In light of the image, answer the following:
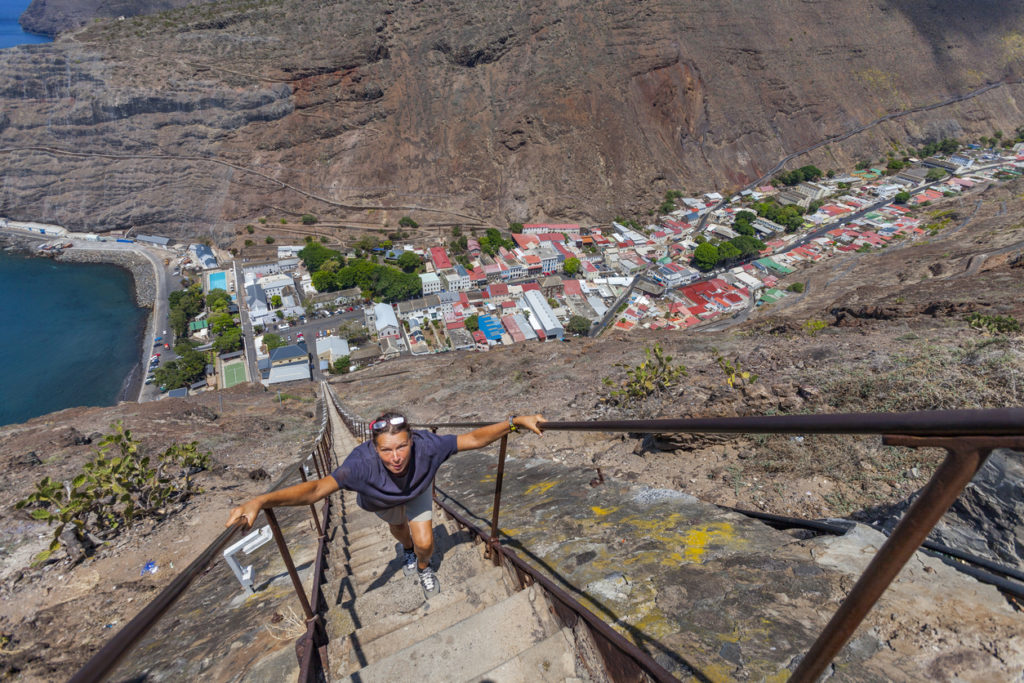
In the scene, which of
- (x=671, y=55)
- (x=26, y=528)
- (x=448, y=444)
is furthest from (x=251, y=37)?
(x=448, y=444)

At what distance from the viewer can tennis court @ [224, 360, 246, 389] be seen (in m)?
30.6

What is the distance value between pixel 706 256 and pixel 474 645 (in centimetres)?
4076

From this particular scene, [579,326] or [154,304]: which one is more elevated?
[154,304]

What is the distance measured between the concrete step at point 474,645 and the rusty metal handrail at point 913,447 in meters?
1.89

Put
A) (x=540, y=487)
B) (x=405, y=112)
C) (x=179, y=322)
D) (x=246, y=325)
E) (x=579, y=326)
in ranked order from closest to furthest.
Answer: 1. (x=540, y=487)
2. (x=579, y=326)
3. (x=179, y=322)
4. (x=246, y=325)
5. (x=405, y=112)

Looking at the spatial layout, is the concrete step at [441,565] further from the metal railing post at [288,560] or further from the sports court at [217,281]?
the sports court at [217,281]

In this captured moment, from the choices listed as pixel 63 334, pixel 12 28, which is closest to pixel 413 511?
pixel 63 334

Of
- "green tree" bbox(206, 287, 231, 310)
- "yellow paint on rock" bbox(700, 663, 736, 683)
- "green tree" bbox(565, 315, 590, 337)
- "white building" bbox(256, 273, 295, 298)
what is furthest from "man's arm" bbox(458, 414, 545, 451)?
"white building" bbox(256, 273, 295, 298)

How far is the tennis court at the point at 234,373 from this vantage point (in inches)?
1205

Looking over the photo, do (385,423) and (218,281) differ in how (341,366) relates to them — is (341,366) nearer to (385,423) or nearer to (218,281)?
(218,281)

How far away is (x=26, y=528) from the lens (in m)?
6.22

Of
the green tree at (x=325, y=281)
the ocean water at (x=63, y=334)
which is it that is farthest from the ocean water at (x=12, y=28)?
the green tree at (x=325, y=281)

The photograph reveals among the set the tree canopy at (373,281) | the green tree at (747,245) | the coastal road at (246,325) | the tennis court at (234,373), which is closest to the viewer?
the tennis court at (234,373)

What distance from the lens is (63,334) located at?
36.1 m
